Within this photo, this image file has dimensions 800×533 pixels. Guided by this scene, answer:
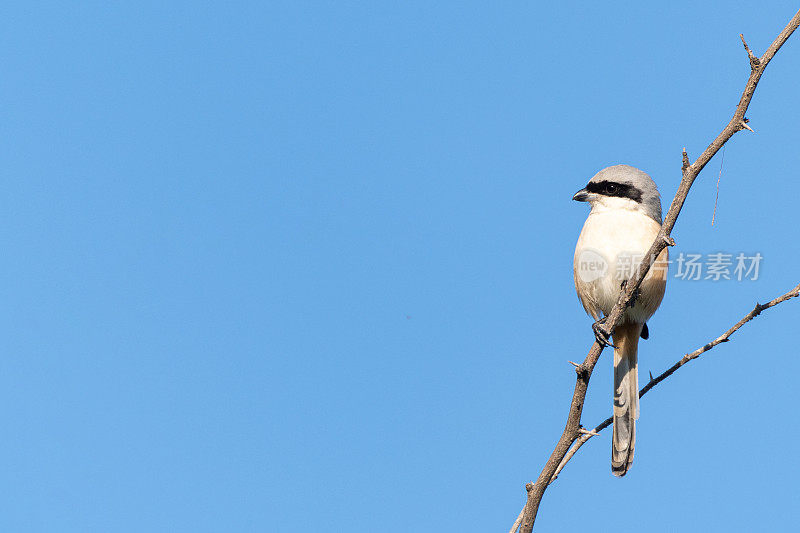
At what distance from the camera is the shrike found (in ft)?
15.4

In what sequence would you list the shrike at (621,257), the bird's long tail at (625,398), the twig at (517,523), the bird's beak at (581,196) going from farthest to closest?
the bird's beak at (581,196), the shrike at (621,257), the bird's long tail at (625,398), the twig at (517,523)

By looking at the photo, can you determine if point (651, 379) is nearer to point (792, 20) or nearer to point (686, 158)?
point (686, 158)

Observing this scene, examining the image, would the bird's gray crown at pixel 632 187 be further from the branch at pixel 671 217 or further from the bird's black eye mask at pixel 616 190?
the branch at pixel 671 217

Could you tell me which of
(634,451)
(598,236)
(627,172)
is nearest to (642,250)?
(598,236)

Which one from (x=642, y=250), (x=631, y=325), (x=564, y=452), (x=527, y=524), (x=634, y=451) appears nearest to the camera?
(x=527, y=524)

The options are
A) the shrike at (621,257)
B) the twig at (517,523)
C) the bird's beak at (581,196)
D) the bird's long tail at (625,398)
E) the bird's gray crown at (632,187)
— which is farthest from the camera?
the bird's beak at (581,196)

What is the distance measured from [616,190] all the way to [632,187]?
4.0 inches

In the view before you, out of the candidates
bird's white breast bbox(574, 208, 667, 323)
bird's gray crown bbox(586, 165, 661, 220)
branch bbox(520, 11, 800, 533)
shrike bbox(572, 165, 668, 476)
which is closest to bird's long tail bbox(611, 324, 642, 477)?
shrike bbox(572, 165, 668, 476)

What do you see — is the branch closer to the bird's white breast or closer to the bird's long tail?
the bird's long tail

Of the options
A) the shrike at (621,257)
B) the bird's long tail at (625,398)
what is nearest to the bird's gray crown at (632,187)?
the shrike at (621,257)

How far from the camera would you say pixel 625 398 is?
4.67 metres

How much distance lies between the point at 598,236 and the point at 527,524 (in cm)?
252

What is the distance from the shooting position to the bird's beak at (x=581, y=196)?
5.10 m

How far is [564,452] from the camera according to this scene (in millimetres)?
2873
